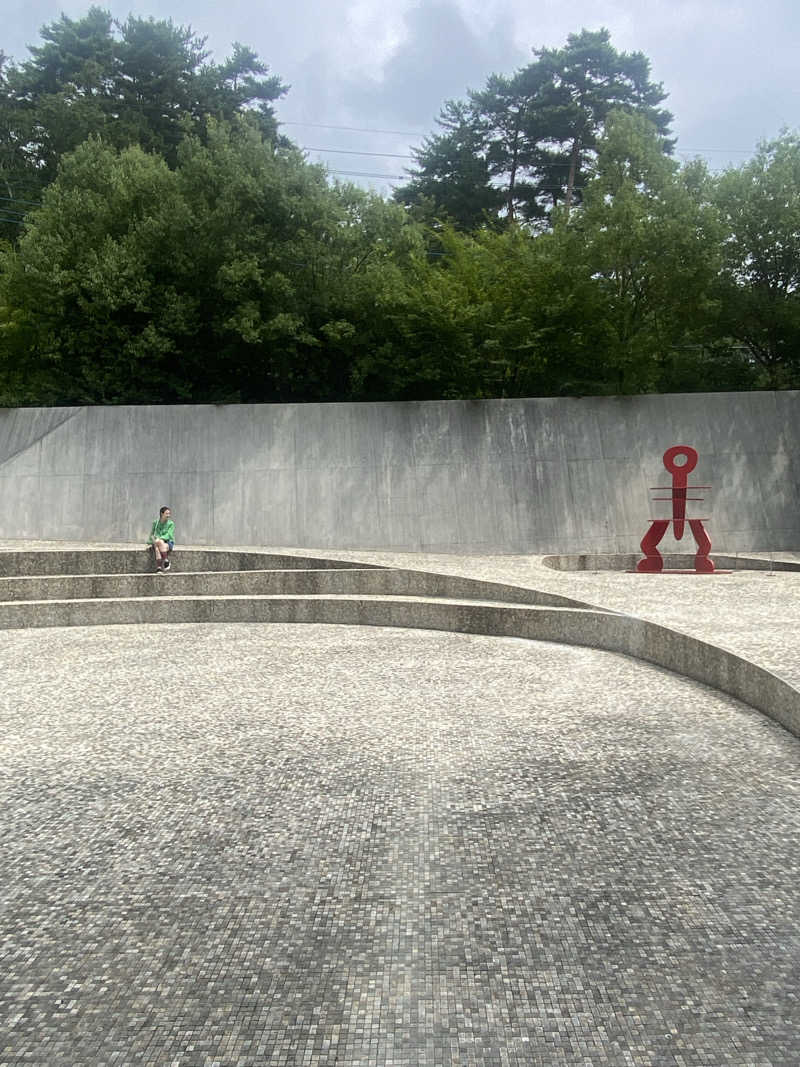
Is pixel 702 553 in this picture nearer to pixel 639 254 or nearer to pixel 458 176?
pixel 639 254

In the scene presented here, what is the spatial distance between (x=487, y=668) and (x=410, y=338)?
37.9 feet

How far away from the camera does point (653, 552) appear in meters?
13.5

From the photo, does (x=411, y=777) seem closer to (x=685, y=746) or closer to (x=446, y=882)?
(x=446, y=882)

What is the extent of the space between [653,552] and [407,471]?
535cm

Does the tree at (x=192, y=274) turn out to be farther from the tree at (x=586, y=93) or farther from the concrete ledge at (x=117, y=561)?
the tree at (x=586, y=93)

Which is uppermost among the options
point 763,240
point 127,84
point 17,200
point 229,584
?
point 127,84

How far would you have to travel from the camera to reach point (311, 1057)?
2.41 meters

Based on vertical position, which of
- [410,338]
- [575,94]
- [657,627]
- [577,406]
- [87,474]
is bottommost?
[657,627]

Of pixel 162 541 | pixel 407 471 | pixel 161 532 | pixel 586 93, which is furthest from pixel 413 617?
pixel 586 93

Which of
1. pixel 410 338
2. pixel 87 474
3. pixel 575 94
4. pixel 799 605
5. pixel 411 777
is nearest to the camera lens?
pixel 411 777

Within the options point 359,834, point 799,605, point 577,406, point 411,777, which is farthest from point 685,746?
point 577,406

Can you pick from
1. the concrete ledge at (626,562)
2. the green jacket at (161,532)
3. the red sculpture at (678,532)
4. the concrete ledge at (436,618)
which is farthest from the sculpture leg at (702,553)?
the green jacket at (161,532)

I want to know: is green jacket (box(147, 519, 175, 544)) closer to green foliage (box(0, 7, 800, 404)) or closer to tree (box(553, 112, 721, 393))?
green foliage (box(0, 7, 800, 404))

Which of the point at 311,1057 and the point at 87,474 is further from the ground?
the point at 87,474
